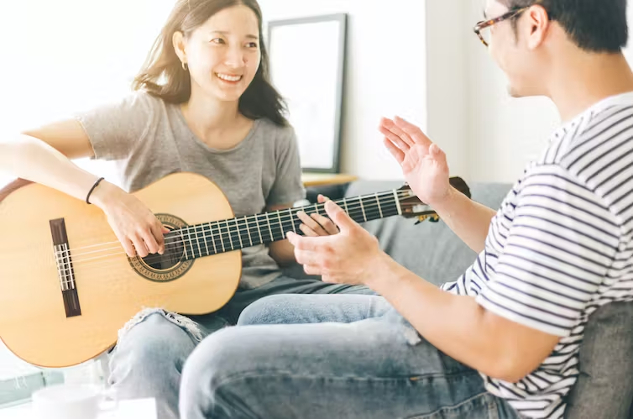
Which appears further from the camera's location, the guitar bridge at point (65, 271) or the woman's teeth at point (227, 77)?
the woman's teeth at point (227, 77)

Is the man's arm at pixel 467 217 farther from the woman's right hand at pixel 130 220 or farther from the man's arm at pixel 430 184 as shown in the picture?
the woman's right hand at pixel 130 220

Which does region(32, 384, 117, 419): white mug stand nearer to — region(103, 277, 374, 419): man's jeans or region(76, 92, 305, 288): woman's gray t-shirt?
region(103, 277, 374, 419): man's jeans

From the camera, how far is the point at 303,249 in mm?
1043

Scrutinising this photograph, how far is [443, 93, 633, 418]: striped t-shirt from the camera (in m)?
0.84

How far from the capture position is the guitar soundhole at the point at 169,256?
1622 mm

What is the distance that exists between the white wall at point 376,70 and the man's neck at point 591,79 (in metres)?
1.35

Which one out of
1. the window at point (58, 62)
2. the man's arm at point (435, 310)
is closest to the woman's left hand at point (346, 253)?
the man's arm at point (435, 310)

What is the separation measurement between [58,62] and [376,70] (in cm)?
115

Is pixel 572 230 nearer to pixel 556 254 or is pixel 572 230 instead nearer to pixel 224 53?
pixel 556 254

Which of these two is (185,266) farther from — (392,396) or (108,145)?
(392,396)

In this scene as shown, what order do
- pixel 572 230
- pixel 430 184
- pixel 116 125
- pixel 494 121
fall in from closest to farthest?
pixel 572 230
pixel 430 184
pixel 116 125
pixel 494 121

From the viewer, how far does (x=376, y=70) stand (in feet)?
8.07

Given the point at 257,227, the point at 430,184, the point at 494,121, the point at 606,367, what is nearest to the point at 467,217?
the point at 430,184

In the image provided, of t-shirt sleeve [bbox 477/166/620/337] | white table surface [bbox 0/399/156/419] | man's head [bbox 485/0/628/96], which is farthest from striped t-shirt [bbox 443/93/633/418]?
white table surface [bbox 0/399/156/419]
